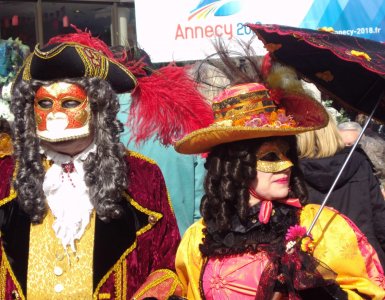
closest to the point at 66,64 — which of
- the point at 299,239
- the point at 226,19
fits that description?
the point at 299,239

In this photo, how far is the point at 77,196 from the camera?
3.18m

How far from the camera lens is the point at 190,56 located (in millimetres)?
6320

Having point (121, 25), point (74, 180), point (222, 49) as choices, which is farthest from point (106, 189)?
point (121, 25)

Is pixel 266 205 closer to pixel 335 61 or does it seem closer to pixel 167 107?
pixel 335 61

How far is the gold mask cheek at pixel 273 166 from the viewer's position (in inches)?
108

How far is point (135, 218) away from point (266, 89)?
2.72ft

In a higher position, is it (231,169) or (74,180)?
(231,169)

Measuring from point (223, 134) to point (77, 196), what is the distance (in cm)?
79

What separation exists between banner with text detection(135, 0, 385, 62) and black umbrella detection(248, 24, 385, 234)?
3174 millimetres

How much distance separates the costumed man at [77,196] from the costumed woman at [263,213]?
1.00 feet

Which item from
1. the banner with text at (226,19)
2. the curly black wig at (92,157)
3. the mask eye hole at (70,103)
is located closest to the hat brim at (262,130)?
the curly black wig at (92,157)

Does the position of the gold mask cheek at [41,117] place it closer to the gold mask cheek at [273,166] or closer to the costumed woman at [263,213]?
the costumed woman at [263,213]

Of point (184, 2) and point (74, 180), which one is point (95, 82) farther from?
point (184, 2)

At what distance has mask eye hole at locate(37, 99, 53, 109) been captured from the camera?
3.08 metres
